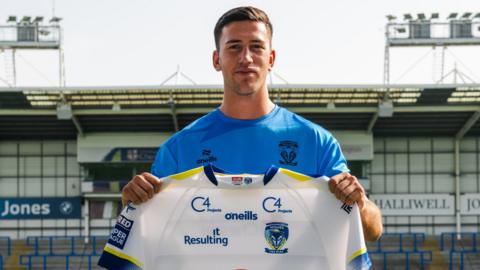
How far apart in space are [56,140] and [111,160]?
3.67 meters

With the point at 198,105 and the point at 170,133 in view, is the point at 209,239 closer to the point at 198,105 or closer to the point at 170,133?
the point at 198,105

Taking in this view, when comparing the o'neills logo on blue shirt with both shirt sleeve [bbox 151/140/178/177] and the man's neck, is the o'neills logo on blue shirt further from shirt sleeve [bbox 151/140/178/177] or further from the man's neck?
the man's neck

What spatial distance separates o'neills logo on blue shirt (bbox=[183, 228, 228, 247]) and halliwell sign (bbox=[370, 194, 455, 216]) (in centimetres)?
3233

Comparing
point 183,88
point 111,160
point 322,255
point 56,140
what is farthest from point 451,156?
point 322,255

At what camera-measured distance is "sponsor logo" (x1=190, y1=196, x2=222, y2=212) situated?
4688 mm

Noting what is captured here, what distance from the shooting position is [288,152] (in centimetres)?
441

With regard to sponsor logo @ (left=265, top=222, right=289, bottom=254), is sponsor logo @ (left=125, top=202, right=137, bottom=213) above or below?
above

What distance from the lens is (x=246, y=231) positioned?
4.75 meters

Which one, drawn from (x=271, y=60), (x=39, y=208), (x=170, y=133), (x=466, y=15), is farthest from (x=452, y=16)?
(x=271, y=60)

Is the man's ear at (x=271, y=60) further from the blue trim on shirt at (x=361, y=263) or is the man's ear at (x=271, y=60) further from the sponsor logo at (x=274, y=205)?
the blue trim on shirt at (x=361, y=263)

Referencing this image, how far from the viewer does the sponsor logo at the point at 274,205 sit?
4703 mm

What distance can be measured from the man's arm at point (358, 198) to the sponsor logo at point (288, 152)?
0.28m

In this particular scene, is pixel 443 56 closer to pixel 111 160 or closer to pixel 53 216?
pixel 111 160

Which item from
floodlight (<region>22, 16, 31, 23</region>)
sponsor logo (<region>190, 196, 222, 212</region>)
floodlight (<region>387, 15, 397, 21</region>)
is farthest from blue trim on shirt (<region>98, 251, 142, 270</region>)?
floodlight (<region>22, 16, 31, 23</region>)
